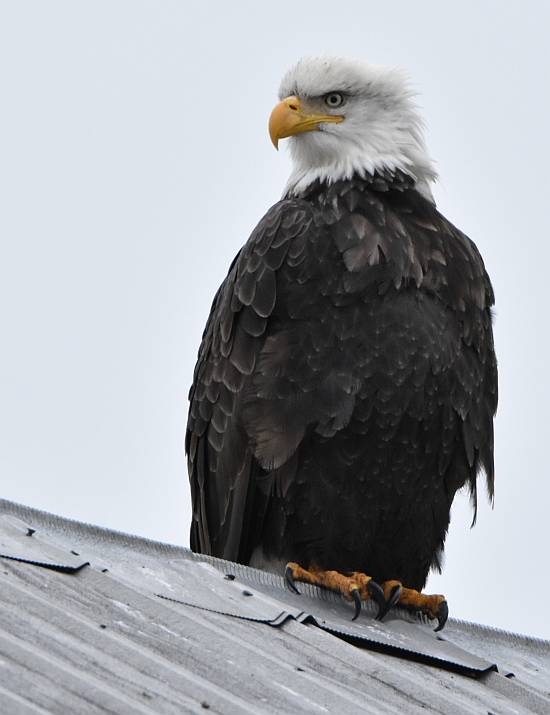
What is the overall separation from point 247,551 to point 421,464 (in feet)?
2.47

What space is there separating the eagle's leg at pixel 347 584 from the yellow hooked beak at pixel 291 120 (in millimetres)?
2067

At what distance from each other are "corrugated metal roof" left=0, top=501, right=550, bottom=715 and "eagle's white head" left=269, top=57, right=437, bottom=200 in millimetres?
2167

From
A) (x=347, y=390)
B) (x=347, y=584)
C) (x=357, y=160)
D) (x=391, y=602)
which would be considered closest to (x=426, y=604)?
(x=391, y=602)

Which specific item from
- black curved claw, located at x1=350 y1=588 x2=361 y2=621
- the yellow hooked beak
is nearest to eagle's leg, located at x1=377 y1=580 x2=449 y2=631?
black curved claw, located at x1=350 y1=588 x2=361 y2=621

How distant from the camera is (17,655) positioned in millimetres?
2826

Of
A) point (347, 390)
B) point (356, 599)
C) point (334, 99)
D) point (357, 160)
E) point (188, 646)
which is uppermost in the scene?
point (334, 99)

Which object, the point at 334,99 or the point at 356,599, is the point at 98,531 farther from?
the point at 334,99

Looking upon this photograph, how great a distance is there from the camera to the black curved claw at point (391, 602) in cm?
493

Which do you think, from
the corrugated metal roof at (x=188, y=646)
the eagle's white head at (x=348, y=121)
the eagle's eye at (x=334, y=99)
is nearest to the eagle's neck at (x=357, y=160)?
the eagle's white head at (x=348, y=121)

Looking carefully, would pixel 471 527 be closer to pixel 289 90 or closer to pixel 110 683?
pixel 289 90

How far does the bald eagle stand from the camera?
5.35 m

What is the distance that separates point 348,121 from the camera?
633 cm

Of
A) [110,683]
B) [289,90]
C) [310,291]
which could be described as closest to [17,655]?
[110,683]

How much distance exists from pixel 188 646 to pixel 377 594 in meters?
1.72
